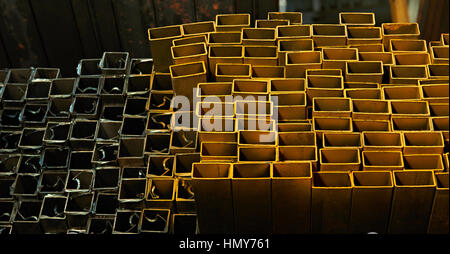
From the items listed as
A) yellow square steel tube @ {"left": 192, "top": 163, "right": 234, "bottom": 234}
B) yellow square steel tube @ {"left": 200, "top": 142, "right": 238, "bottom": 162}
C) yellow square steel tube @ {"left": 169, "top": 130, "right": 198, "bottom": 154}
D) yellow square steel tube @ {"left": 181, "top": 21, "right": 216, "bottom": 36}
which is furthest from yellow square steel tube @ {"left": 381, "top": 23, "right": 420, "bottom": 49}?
yellow square steel tube @ {"left": 192, "top": 163, "right": 234, "bottom": 234}

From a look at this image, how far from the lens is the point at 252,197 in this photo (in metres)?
4.94

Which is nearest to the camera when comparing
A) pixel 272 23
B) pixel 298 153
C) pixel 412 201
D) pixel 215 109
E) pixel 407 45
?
pixel 412 201

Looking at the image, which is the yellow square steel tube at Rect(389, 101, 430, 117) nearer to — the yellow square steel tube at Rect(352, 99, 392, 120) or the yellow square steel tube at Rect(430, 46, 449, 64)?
the yellow square steel tube at Rect(352, 99, 392, 120)

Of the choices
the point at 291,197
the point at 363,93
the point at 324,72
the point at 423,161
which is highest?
the point at 324,72

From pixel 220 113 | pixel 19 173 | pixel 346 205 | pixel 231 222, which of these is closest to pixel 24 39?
pixel 19 173

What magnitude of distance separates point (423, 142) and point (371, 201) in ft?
2.34

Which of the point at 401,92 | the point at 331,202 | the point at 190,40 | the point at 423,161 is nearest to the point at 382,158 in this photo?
the point at 423,161

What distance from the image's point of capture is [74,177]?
6.14 metres

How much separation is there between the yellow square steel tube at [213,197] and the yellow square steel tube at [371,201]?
3.18ft

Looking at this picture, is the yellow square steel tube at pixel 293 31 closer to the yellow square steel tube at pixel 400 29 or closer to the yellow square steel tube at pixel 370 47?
the yellow square steel tube at pixel 370 47

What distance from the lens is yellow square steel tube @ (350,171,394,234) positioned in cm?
480

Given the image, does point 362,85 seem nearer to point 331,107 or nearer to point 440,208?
point 331,107

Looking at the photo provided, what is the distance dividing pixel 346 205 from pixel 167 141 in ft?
6.33
